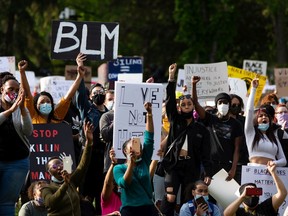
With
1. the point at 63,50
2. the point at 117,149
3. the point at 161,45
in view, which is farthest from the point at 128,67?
the point at 161,45

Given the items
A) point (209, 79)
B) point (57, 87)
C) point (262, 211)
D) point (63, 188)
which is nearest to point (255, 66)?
point (57, 87)

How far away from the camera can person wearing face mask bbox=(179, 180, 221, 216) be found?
13.8m

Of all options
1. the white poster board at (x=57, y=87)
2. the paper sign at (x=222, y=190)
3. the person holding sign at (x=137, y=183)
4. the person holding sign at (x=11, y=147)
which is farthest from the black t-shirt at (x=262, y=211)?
the white poster board at (x=57, y=87)

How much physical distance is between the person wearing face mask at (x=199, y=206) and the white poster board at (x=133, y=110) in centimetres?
55

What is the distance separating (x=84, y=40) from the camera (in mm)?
15398

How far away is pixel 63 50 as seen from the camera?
15.3 m

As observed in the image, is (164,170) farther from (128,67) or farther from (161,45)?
(161,45)

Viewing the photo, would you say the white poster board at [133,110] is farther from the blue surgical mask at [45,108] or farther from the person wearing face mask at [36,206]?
the person wearing face mask at [36,206]

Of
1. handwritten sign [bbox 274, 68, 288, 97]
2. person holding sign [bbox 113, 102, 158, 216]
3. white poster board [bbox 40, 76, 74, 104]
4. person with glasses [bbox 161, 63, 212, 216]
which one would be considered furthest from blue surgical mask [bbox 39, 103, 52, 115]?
handwritten sign [bbox 274, 68, 288, 97]

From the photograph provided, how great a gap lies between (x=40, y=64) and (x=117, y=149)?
28414mm

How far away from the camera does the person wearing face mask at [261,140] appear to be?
14922mm

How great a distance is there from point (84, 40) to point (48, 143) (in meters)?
1.47

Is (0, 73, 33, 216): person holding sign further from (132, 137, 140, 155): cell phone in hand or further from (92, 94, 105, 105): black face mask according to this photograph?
(92, 94, 105, 105): black face mask

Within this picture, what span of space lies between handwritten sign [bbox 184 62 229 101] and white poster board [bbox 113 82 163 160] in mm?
4516
